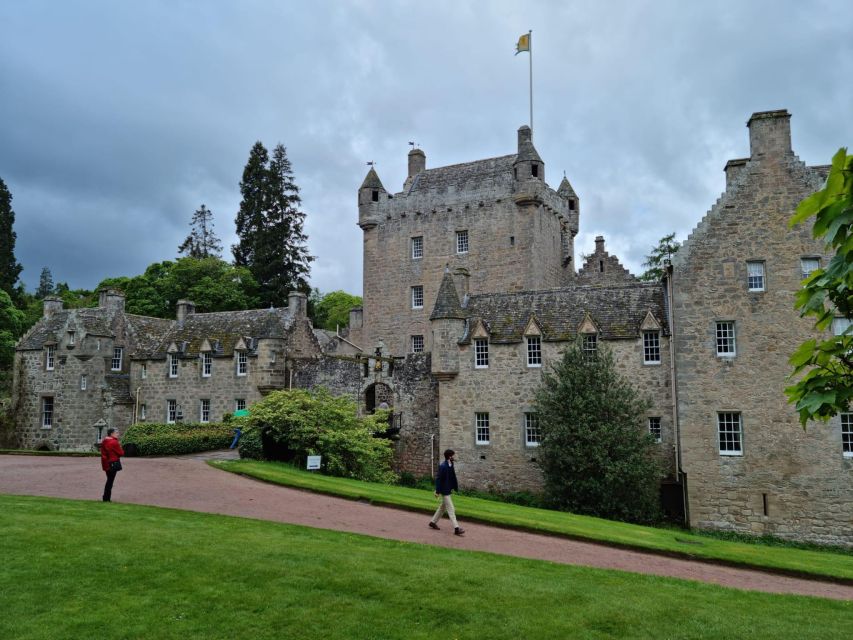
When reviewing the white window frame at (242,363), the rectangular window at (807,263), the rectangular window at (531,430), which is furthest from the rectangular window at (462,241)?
the rectangular window at (807,263)

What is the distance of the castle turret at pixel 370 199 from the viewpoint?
151 feet

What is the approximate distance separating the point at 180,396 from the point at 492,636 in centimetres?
3592

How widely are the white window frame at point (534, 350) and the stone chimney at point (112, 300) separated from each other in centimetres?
2801

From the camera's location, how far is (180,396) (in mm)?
41812

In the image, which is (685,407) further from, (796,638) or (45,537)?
(45,537)

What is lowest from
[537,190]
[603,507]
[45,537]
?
[603,507]

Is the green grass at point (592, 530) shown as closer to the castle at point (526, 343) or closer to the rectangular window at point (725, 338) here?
the castle at point (526, 343)

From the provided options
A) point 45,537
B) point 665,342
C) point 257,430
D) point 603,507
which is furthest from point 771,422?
point 45,537

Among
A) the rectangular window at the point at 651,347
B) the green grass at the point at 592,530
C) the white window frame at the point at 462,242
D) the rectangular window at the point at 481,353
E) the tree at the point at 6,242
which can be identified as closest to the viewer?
the green grass at the point at 592,530

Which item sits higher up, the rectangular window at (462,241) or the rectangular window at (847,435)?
the rectangular window at (462,241)

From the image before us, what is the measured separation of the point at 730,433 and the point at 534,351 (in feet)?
29.3

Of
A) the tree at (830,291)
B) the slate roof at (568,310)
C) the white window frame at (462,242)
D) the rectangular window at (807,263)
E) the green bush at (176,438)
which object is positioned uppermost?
the white window frame at (462,242)

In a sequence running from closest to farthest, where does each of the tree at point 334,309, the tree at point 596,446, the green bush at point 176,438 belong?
the tree at point 596,446 → the green bush at point 176,438 → the tree at point 334,309

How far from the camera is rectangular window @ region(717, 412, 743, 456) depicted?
27609 millimetres
